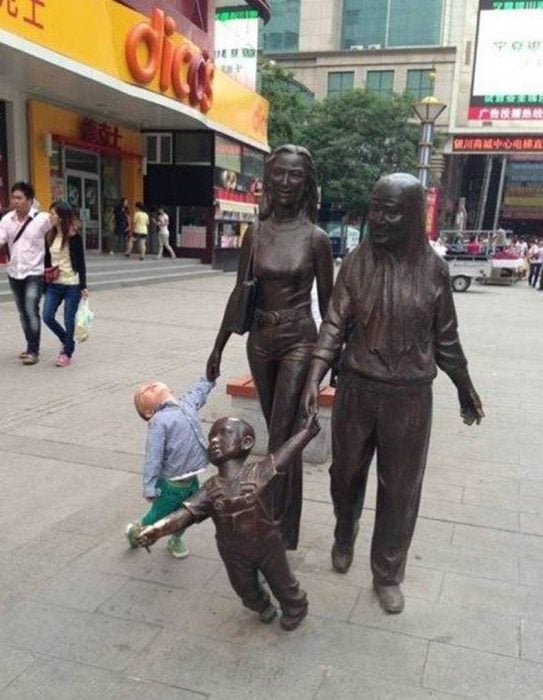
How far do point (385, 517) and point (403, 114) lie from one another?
32.2m

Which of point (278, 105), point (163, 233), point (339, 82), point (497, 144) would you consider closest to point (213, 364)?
point (163, 233)

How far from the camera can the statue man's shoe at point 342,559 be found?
3121 mm

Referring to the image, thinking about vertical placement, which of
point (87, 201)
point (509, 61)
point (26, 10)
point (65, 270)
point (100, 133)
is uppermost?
point (509, 61)

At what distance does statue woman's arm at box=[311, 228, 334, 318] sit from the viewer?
307 centimetres

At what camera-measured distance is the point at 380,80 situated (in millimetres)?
44375

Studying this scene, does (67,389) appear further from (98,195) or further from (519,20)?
(519,20)

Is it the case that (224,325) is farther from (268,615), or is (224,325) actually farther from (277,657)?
(277,657)

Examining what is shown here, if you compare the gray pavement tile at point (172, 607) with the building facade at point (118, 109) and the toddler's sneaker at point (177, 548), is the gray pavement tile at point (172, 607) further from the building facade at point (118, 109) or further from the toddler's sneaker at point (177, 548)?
the building facade at point (118, 109)

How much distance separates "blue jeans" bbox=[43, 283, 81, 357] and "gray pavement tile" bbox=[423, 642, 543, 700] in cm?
542

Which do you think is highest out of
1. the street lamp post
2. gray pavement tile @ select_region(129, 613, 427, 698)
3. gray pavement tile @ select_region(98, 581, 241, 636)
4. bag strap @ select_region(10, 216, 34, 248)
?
the street lamp post

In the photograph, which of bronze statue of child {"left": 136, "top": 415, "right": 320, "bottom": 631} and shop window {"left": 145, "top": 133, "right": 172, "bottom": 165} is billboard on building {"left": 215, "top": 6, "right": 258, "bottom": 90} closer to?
shop window {"left": 145, "top": 133, "right": 172, "bottom": 165}

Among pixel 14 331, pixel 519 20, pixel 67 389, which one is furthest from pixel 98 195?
pixel 519 20

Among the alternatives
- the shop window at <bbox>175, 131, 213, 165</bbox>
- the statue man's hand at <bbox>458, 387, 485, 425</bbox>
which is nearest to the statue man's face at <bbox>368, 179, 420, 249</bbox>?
the statue man's hand at <bbox>458, 387, 485, 425</bbox>

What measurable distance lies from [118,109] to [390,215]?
15.5 meters
